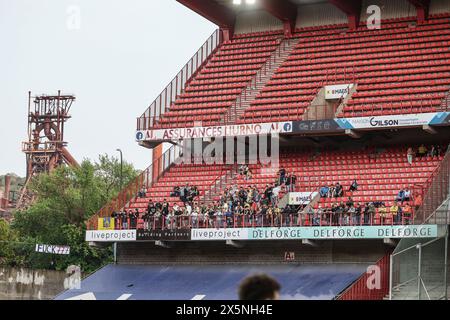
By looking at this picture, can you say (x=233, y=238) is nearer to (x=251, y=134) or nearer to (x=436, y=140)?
(x=251, y=134)

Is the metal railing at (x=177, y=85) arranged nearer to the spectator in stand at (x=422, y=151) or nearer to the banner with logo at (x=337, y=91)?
the banner with logo at (x=337, y=91)

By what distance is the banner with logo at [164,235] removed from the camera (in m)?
40.3

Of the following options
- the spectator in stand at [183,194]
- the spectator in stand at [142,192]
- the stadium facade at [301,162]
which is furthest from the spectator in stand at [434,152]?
the spectator in stand at [142,192]

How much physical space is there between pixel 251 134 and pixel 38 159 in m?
45.4

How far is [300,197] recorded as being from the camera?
40.1 metres

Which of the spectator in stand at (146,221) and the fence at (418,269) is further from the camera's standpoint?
the spectator in stand at (146,221)

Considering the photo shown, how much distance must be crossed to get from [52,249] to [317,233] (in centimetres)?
2076

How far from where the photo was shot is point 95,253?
57500 millimetres

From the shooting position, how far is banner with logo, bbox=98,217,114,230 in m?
42.2

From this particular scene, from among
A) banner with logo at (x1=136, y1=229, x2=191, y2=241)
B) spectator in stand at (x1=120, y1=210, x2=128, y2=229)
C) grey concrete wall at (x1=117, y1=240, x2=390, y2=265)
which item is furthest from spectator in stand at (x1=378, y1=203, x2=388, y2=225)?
spectator in stand at (x1=120, y1=210, x2=128, y2=229)

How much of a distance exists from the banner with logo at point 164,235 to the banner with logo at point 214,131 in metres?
4.44

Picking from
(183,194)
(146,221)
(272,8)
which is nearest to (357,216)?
(183,194)
